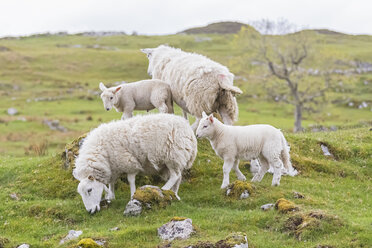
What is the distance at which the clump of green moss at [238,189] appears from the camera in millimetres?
11320

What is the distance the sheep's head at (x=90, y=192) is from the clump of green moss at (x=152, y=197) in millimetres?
1057

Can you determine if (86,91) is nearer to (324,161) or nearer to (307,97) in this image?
(307,97)

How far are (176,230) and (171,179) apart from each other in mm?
2656

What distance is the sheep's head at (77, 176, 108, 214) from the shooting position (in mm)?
11016

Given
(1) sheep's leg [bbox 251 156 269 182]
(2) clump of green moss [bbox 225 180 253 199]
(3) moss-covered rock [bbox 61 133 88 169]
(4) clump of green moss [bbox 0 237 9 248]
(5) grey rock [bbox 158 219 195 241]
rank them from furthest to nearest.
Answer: (3) moss-covered rock [bbox 61 133 88 169] < (1) sheep's leg [bbox 251 156 269 182] < (2) clump of green moss [bbox 225 180 253 199] < (4) clump of green moss [bbox 0 237 9 248] < (5) grey rock [bbox 158 219 195 241]

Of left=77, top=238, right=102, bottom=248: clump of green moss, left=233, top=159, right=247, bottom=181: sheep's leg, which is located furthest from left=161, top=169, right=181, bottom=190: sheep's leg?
left=77, top=238, right=102, bottom=248: clump of green moss

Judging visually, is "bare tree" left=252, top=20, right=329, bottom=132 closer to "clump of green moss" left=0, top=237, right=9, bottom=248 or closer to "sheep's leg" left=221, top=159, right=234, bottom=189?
"sheep's leg" left=221, top=159, right=234, bottom=189

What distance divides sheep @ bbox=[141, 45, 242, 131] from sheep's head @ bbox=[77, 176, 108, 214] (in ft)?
12.9

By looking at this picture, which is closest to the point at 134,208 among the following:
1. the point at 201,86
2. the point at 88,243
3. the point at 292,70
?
the point at 88,243

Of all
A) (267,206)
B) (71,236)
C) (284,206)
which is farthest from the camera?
(267,206)

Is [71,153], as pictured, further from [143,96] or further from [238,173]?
[238,173]

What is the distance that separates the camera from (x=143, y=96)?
1388cm

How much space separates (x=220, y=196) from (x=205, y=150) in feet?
12.8

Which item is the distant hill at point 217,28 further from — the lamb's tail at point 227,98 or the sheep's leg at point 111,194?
the sheep's leg at point 111,194
